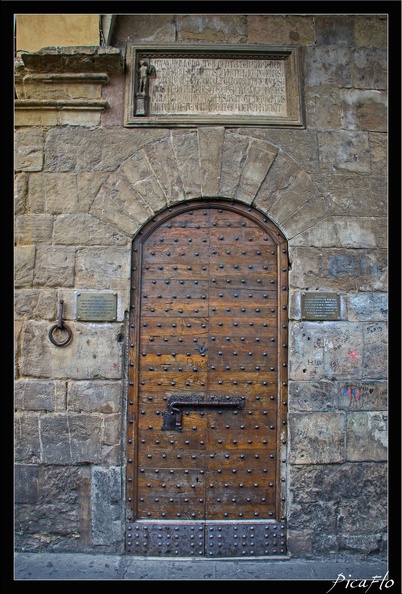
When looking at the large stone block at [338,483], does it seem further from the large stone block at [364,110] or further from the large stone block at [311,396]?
the large stone block at [364,110]

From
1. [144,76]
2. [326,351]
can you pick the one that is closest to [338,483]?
[326,351]

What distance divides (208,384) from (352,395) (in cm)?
116

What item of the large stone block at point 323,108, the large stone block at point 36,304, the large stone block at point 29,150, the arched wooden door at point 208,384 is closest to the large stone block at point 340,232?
the arched wooden door at point 208,384

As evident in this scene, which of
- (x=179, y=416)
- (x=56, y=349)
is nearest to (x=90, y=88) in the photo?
(x=56, y=349)

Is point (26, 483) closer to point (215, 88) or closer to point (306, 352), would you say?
point (306, 352)

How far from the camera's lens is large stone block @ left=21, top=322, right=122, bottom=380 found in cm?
394

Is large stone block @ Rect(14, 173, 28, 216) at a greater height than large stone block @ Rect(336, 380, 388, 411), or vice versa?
large stone block @ Rect(14, 173, 28, 216)

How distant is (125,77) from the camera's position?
13.6 ft

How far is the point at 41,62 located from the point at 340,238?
9.38 feet

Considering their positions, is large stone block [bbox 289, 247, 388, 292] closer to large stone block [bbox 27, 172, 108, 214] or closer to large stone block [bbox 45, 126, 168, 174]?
large stone block [bbox 45, 126, 168, 174]

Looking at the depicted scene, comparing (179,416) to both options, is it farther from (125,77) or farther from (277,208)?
(125,77)

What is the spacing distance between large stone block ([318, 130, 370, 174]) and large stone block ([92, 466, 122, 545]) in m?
3.05

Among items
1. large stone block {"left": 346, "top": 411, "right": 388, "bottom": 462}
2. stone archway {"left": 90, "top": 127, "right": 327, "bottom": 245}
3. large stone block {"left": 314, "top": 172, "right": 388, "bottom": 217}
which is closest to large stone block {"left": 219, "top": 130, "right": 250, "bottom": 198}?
→ stone archway {"left": 90, "top": 127, "right": 327, "bottom": 245}

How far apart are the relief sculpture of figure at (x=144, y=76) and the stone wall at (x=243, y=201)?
17 cm
